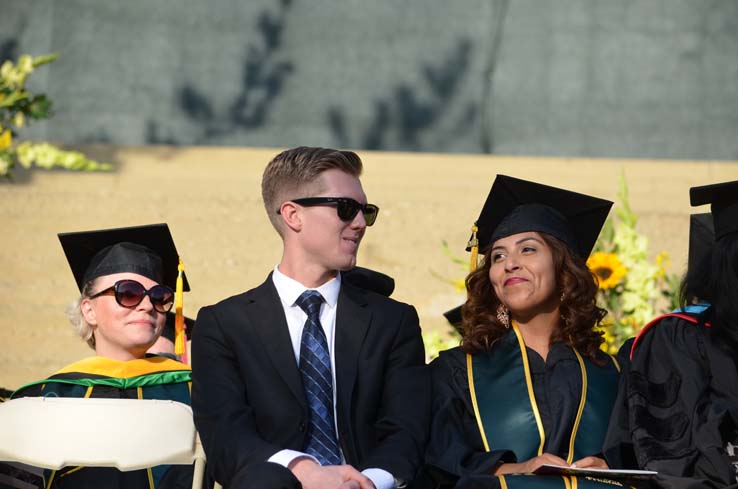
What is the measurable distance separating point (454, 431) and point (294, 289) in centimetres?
78

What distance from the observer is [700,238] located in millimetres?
5570

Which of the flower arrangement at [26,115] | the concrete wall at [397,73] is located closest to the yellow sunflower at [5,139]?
the flower arrangement at [26,115]

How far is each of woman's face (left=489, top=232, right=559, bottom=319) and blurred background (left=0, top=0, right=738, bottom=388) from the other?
10.5ft

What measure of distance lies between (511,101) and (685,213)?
1.34m

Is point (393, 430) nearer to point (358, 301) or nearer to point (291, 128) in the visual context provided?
point (358, 301)

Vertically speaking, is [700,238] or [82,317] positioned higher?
[700,238]

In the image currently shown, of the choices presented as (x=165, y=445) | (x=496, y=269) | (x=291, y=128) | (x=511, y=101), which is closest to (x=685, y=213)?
(x=511, y=101)

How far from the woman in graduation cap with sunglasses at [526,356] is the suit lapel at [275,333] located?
564 mm

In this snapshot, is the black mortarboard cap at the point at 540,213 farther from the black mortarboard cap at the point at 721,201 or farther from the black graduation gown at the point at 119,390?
the black graduation gown at the point at 119,390

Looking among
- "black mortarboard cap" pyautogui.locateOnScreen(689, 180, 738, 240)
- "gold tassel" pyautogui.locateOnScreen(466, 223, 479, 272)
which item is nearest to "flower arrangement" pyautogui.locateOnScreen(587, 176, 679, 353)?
"gold tassel" pyautogui.locateOnScreen(466, 223, 479, 272)

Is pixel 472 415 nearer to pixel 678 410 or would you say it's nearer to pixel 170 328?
pixel 678 410

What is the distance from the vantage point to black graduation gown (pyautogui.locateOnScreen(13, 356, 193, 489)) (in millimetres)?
5148

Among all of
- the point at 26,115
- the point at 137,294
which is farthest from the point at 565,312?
the point at 26,115

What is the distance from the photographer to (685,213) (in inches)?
343
